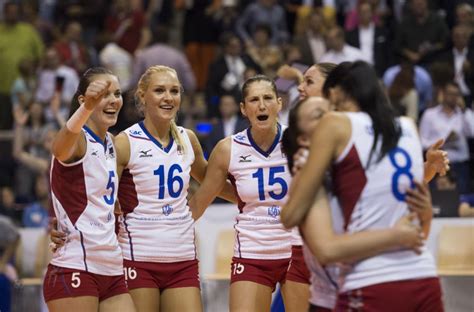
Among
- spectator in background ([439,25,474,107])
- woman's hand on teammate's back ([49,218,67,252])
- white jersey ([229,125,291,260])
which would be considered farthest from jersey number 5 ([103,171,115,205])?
spectator in background ([439,25,474,107])

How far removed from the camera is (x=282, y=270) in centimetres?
752

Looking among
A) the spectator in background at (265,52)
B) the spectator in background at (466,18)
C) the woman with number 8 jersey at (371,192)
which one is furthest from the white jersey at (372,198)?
the spectator in background at (466,18)

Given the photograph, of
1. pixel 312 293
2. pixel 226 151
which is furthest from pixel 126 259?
pixel 312 293

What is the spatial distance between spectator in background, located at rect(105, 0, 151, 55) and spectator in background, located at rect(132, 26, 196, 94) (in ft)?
4.58

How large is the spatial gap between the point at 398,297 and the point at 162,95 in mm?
3132

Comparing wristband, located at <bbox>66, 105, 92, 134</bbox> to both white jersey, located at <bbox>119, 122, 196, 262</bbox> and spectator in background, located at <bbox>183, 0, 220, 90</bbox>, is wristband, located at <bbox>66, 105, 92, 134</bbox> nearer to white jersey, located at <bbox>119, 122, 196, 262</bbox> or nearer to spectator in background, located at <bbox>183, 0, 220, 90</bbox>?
white jersey, located at <bbox>119, 122, 196, 262</bbox>

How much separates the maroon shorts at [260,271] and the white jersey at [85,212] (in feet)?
3.70

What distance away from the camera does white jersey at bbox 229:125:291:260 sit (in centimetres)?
751

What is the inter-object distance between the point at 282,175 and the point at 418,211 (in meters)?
2.65

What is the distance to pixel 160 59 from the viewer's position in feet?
49.6

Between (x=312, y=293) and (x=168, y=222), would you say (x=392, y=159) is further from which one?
(x=168, y=222)

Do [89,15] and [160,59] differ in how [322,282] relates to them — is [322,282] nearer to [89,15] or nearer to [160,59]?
[160,59]

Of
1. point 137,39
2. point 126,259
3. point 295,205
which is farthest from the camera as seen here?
point 137,39

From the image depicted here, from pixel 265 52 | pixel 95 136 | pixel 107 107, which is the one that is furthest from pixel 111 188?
pixel 265 52
